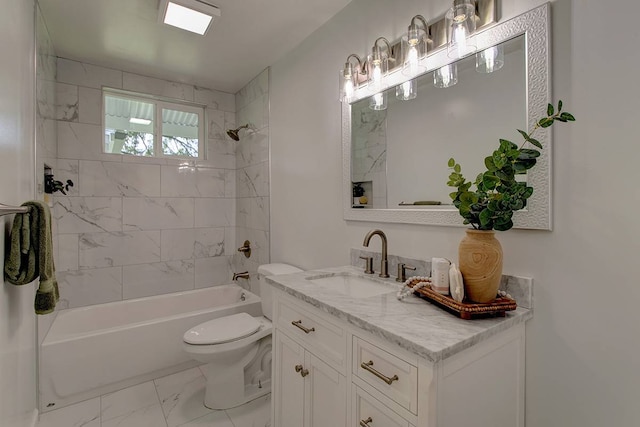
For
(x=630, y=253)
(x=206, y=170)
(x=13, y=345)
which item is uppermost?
(x=206, y=170)

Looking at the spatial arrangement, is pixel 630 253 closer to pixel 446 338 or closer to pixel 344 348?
pixel 446 338

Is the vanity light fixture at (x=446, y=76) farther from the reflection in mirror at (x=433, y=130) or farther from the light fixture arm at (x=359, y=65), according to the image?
the light fixture arm at (x=359, y=65)

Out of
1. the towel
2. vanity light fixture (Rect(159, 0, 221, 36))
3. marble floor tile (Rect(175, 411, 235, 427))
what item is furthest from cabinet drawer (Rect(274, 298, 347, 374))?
vanity light fixture (Rect(159, 0, 221, 36))

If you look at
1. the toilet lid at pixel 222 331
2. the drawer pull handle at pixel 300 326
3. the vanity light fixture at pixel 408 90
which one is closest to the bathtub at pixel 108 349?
the toilet lid at pixel 222 331

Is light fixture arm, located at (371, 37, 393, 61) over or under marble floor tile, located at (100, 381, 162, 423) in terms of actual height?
over

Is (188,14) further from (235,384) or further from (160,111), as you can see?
(235,384)

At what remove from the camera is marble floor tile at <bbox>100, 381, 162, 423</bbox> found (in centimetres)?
192

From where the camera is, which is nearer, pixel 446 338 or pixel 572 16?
pixel 446 338

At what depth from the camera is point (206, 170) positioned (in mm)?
3248

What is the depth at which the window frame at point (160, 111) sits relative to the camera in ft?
9.21

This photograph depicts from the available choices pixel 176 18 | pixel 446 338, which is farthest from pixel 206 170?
pixel 446 338

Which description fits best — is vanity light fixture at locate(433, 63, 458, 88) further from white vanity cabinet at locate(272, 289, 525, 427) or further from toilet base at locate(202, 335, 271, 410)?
toilet base at locate(202, 335, 271, 410)

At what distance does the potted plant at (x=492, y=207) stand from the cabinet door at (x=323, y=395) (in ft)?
1.87

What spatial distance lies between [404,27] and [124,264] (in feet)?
9.62
